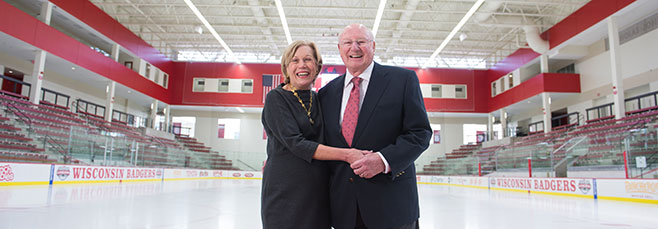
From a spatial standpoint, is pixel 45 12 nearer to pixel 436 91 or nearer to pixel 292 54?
pixel 292 54

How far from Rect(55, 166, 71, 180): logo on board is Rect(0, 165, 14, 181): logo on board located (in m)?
1.26

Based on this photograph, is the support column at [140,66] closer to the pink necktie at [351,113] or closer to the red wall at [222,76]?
the red wall at [222,76]

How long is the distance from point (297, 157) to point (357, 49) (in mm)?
549

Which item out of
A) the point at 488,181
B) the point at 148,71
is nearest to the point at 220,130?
the point at 148,71

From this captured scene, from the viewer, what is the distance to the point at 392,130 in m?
1.53

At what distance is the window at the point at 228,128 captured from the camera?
1883 cm

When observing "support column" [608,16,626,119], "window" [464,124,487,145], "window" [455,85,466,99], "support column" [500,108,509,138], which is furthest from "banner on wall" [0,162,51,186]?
"window" [455,85,466,99]

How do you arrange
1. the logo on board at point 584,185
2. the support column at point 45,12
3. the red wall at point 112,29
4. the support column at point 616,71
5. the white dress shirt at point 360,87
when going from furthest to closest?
the red wall at point 112,29, the support column at point 45,12, the support column at point 616,71, the logo on board at point 584,185, the white dress shirt at point 360,87

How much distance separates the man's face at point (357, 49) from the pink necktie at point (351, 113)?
0.06 metres

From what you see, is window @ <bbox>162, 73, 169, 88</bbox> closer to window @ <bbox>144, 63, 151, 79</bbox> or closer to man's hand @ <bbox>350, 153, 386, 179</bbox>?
window @ <bbox>144, 63, 151, 79</bbox>

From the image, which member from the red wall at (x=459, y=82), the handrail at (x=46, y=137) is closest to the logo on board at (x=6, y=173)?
the handrail at (x=46, y=137)

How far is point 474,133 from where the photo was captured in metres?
26.4

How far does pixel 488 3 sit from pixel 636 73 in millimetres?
7458

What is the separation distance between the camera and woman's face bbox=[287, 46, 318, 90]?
5.43 feet
